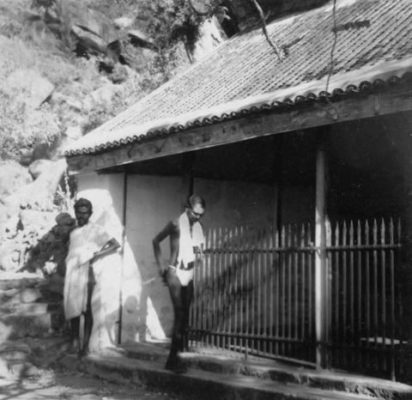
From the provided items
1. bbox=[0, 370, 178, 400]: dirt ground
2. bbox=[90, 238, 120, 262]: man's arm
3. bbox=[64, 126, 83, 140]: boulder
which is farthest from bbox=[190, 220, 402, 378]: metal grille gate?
bbox=[64, 126, 83, 140]: boulder

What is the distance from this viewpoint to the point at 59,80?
24750 mm

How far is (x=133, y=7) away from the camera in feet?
93.7

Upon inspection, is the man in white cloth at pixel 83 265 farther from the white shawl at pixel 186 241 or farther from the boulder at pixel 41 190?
the boulder at pixel 41 190

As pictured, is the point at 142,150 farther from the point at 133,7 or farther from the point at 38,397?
the point at 133,7

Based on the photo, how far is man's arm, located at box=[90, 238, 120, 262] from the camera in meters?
8.45

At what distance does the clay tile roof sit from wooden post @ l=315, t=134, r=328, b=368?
3.17ft

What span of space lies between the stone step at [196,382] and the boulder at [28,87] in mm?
14932

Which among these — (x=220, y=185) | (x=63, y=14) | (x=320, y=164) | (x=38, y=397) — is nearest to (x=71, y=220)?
(x=220, y=185)

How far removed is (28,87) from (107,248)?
50.3 feet

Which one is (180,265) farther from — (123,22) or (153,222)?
(123,22)

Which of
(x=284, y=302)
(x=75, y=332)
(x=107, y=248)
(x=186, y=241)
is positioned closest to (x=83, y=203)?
(x=107, y=248)

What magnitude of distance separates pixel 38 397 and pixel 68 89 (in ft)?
62.3

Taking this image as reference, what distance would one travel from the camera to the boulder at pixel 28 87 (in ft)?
71.0

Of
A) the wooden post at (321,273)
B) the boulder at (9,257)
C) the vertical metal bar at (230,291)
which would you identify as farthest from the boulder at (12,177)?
the wooden post at (321,273)
